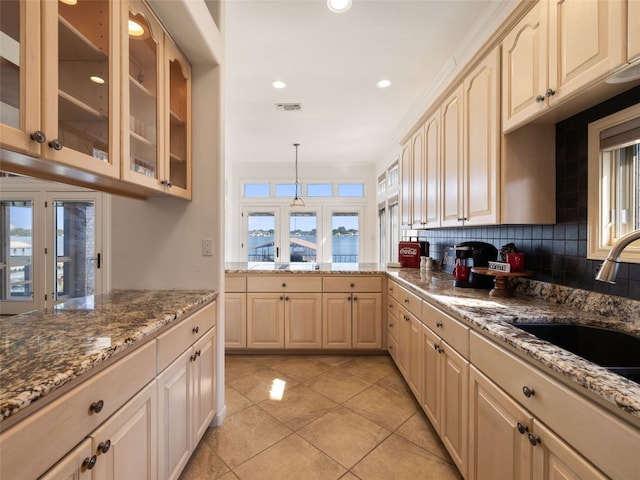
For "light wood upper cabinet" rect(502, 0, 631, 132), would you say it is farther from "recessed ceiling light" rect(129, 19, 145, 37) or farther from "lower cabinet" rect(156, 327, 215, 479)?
"lower cabinet" rect(156, 327, 215, 479)

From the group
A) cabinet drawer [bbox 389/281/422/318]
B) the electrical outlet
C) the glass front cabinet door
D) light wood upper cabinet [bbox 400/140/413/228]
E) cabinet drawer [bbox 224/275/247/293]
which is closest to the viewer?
the glass front cabinet door

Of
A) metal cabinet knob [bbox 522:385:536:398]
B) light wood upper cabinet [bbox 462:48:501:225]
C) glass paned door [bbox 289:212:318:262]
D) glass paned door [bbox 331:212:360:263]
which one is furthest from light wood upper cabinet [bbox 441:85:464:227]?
glass paned door [bbox 289:212:318:262]

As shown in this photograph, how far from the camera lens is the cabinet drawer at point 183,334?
48.3 inches

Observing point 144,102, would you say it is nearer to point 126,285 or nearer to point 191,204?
point 191,204

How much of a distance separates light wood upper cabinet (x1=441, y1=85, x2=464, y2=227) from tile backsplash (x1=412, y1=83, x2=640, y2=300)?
1.60 ft

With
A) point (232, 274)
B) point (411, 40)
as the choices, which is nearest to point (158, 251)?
point (232, 274)

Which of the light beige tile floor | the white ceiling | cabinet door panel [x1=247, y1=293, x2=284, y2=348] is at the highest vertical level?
the white ceiling

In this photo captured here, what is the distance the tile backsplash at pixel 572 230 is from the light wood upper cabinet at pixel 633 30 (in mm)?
386

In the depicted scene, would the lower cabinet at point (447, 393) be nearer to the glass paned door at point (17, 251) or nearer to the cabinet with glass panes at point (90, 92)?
the cabinet with glass panes at point (90, 92)

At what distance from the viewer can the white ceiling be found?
2010 mm

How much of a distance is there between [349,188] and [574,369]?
5991mm

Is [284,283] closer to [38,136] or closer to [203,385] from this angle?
[203,385]

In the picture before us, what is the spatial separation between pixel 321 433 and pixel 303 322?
1217 mm

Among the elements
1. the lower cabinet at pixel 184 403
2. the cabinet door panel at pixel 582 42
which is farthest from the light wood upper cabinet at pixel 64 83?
the cabinet door panel at pixel 582 42
